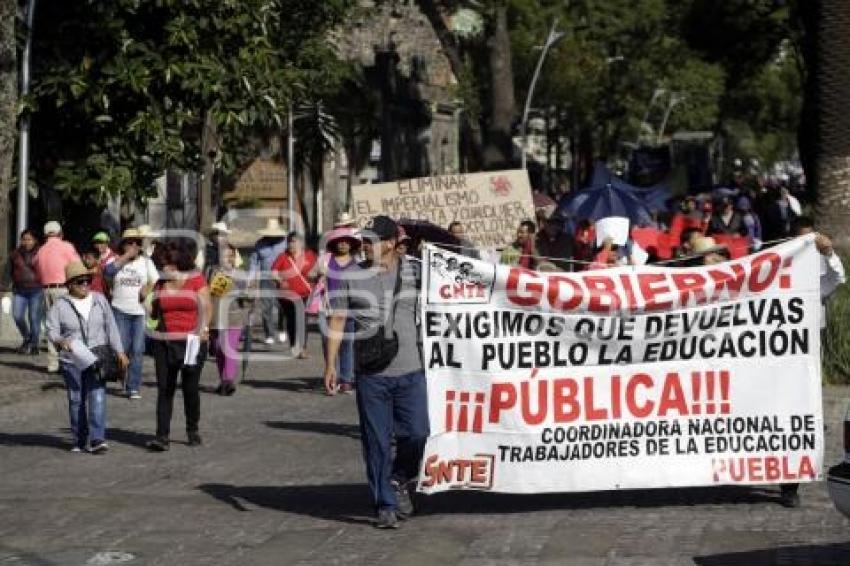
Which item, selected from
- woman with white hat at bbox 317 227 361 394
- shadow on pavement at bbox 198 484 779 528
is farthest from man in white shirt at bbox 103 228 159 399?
shadow on pavement at bbox 198 484 779 528

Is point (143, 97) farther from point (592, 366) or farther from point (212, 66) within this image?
point (592, 366)

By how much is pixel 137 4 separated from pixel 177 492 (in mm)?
10991

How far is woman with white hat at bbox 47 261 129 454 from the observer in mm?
14805

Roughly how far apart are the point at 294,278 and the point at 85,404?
23.8 ft

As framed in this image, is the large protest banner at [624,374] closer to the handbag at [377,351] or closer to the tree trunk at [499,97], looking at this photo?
the handbag at [377,351]

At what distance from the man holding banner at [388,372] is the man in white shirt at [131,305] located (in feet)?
27.8

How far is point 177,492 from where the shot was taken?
12688 millimetres

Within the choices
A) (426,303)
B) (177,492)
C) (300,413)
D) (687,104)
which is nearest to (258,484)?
(177,492)

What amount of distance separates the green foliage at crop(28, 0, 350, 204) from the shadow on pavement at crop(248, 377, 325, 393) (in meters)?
3.59

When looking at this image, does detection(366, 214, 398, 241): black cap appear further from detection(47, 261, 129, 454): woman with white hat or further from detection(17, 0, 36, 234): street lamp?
detection(17, 0, 36, 234): street lamp

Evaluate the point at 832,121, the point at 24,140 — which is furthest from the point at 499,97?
the point at 24,140

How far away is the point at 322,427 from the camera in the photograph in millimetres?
16312

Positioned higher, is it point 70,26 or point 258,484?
point 70,26

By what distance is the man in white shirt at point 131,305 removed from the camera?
19.6 m
